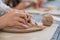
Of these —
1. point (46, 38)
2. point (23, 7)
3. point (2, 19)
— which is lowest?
point (46, 38)

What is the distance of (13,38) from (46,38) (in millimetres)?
154

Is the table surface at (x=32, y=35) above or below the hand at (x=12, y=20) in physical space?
below

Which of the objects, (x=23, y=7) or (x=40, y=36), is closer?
(x=40, y=36)

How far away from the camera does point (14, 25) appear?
0.86 meters

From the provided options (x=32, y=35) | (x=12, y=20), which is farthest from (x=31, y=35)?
(x=12, y=20)

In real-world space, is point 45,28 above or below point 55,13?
below

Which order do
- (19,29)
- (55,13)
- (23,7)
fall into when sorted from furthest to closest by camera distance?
(23,7), (55,13), (19,29)

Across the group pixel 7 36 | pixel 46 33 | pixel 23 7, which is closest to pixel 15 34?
pixel 7 36

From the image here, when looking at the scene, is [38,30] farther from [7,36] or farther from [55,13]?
[55,13]

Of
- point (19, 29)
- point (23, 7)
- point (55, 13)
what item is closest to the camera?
point (19, 29)

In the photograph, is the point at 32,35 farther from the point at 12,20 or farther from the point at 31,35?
the point at 12,20

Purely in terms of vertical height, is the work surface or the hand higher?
the hand

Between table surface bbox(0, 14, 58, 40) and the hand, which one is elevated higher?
the hand

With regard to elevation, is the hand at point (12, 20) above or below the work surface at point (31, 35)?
above
